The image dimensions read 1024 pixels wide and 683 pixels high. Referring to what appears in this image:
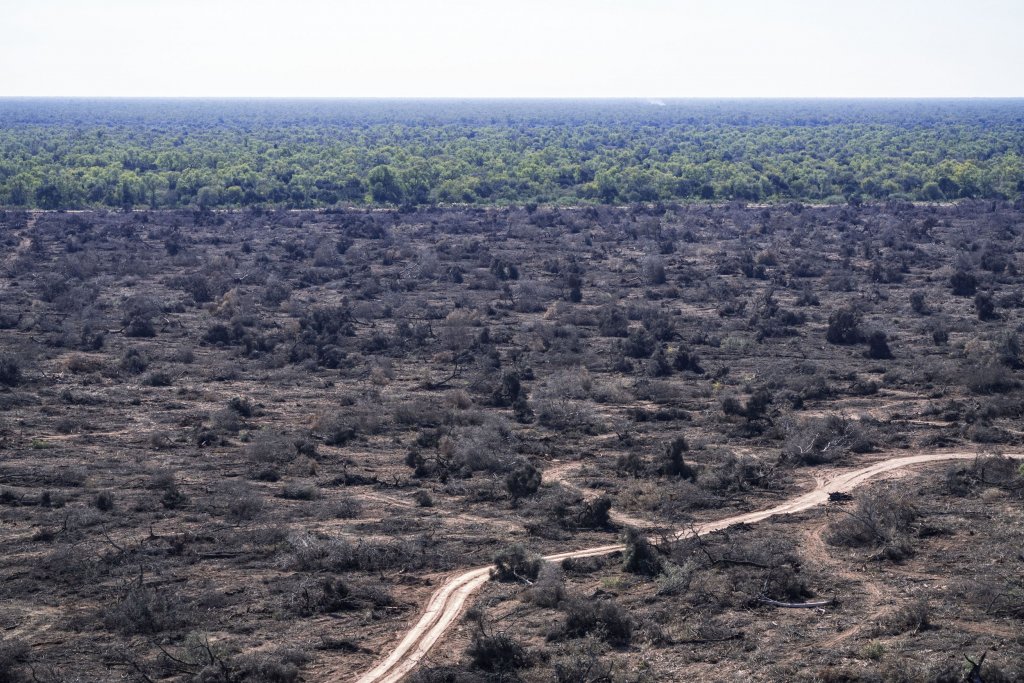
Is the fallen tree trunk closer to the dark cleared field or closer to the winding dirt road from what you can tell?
the dark cleared field

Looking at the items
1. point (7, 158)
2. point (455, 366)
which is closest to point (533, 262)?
point (455, 366)

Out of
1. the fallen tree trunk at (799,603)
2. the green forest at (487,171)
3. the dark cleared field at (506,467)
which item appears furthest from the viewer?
the green forest at (487,171)

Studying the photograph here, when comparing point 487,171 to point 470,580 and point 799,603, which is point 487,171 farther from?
point 799,603

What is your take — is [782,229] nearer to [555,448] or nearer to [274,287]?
[274,287]

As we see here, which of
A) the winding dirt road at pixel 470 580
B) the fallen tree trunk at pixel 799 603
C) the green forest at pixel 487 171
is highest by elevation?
the green forest at pixel 487 171

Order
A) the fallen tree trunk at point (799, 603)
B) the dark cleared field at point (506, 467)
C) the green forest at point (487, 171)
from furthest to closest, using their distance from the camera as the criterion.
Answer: the green forest at point (487, 171) < the fallen tree trunk at point (799, 603) < the dark cleared field at point (506, 467)

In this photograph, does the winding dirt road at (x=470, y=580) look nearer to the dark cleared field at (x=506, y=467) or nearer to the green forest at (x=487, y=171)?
the dark cleared field at (x=506, y=467)

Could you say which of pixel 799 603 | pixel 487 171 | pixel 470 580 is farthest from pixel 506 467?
pixel 487 171

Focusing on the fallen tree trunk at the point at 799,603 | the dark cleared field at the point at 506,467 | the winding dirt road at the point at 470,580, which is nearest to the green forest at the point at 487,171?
the dark cleared field at the point at 506,467

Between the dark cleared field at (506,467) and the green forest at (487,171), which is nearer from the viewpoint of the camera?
the dark cleared field at (506,467)
